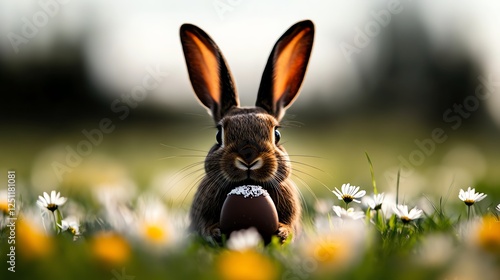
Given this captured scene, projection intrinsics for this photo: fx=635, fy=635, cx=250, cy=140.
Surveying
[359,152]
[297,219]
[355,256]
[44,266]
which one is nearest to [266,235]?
[297,219]

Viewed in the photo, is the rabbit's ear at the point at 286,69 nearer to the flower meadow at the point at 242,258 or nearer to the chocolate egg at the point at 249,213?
the chocolate egg at the point at 249,213

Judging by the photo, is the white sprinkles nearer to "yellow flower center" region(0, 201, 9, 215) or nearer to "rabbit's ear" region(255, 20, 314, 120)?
"rabbit's ear" region(255, 20, 314, 120)

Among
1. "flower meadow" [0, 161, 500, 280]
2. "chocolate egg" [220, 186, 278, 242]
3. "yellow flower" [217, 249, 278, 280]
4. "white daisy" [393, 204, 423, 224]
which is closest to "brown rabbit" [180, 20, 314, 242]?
"chocolate egg" [220, 186, 278, 242]

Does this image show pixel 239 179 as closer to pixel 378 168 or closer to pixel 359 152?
pixel 378 168

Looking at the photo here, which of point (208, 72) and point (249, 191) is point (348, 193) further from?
point (208, 72)

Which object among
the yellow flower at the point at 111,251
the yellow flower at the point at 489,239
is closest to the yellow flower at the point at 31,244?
the yellow flower at the point at 111,251

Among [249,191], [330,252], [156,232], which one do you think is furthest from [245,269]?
[249,191]
